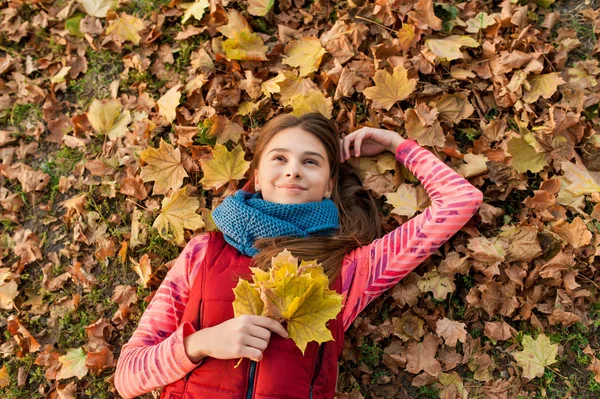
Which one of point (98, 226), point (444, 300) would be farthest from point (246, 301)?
point (98, 226)

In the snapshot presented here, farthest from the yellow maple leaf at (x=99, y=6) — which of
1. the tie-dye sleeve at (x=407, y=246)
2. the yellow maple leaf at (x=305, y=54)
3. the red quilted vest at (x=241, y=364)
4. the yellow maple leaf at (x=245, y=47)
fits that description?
the tie-dye sleeve at (x=407, y=246)

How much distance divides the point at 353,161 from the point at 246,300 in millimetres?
1281

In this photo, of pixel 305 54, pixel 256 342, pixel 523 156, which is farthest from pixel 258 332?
pixel 305 54

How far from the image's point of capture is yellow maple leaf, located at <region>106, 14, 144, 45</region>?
144 inches

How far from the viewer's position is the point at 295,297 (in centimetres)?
205

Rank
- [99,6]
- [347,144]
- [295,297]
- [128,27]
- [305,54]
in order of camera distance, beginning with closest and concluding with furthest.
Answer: [295,297], [347,144], [305,54], [128,27], [99,6]

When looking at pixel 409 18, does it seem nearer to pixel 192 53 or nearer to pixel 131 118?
pixel 192 53

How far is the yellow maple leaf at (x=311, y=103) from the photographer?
3.13 meters

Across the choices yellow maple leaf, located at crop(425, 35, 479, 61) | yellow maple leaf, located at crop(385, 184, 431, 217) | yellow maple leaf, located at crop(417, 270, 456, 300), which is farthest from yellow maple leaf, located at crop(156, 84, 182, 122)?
yellow maple leaf, located at crop(417, 270, 456, 300)

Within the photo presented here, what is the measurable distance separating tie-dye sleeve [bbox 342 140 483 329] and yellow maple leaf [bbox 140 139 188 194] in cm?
119

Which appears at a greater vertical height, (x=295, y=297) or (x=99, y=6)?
(x=99, y=6)

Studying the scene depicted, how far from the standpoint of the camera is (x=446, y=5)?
3305 millimetres

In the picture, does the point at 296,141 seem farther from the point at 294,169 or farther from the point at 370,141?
the point at 370,141

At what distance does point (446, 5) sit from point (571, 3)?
0.78 meters
